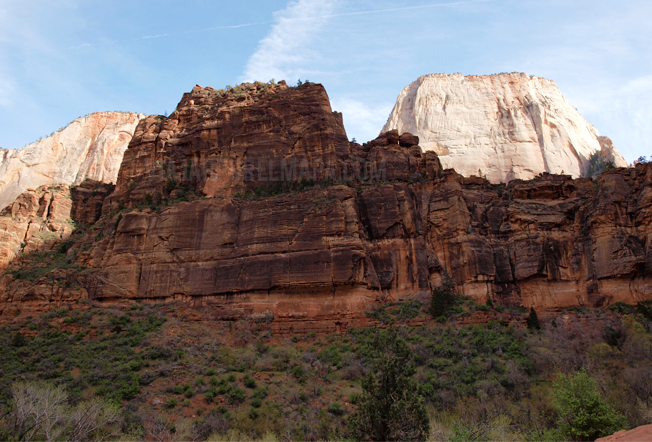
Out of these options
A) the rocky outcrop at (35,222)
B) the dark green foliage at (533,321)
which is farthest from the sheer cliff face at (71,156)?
the dark green foliage at (533,321)

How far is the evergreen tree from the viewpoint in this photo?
74.6 feet

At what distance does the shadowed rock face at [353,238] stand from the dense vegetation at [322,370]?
2446 millimetres

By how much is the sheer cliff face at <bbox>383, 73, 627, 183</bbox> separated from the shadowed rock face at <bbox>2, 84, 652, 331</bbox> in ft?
150

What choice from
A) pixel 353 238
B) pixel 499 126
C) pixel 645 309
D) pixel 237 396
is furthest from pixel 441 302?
pixel 499 126

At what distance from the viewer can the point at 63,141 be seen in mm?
103000

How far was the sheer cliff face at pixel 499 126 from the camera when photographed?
9612 centimetres

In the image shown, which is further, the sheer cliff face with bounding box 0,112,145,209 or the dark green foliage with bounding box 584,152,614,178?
the sheer cliff face with bounding box 0,112,145,209

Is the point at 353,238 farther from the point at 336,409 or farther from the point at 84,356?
the point at 84,356

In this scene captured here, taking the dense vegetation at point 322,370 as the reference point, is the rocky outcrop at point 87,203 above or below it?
above

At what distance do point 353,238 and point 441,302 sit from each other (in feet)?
30.5

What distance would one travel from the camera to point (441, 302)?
136ft

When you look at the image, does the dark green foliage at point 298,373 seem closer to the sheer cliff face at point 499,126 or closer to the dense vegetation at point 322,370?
the dense vegetation at point 322,370

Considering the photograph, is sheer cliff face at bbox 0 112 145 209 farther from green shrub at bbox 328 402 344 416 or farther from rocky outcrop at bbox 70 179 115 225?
green shrub at bbox 328 402 344 416

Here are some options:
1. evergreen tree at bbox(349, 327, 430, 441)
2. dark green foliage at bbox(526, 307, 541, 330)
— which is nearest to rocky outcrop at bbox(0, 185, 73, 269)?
evergreen tree at bbox(349, 327, 430, 441)
